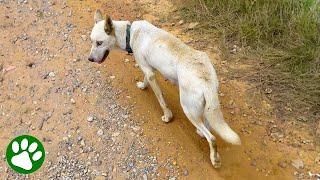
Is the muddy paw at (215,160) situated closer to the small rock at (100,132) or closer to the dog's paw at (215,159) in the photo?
the dog's paw at (215,159)

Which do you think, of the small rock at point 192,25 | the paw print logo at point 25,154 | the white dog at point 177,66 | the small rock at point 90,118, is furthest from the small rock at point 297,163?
the paw print logo at point 25,154

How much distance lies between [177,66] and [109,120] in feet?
3.33

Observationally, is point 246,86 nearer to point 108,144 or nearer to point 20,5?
point 108,144

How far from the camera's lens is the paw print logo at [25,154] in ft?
12.6

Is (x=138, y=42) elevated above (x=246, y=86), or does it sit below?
above

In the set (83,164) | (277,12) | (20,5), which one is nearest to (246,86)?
(277,12)

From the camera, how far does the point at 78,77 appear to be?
4668 mm

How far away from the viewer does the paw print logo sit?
12.6 ft

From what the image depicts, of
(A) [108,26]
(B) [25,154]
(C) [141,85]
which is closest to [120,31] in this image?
A: (A) [108,26]

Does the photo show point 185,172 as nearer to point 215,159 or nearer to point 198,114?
point 215,159

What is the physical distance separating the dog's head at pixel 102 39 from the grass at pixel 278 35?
1.45 metres

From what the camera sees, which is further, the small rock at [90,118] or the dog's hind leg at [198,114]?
the small rock at [90,118]

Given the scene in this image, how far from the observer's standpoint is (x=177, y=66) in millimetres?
3629

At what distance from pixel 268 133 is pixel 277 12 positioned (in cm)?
164
